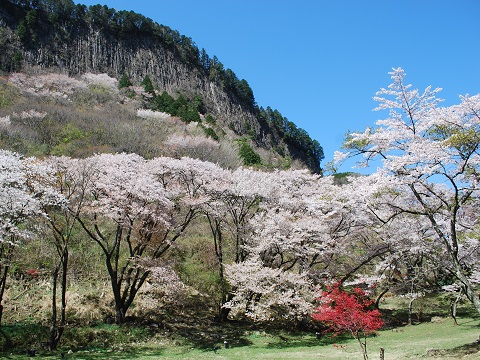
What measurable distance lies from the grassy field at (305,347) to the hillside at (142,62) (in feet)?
98.0

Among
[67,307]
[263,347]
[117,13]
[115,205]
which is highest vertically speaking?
[117,13]

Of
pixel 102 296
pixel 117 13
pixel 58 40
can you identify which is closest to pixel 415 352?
pixel 102 296

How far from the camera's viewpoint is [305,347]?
14.7 meters

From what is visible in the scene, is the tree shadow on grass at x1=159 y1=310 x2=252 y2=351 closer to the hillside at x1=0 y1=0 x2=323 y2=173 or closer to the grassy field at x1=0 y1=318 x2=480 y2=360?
the grassy field at x1=0 y1=318 x2=480 y2=360

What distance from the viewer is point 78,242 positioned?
65.3 feet

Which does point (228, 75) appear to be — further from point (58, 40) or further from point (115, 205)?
point (115, 205)

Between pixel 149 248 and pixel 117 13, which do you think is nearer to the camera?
pixel 149 248

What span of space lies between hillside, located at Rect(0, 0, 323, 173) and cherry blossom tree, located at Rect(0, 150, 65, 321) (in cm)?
3392

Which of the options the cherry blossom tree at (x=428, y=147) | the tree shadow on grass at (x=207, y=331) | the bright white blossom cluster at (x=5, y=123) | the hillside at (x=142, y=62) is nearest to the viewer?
the cherry blossom tree at (x=428, y=147)

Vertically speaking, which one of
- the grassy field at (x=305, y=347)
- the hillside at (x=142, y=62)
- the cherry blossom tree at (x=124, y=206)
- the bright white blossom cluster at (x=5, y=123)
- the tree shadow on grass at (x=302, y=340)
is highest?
the hillside at (x=142, y=62)

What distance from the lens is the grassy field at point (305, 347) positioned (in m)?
11.5

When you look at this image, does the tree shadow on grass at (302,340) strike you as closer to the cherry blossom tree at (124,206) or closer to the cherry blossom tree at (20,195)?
the cherry blossom tree at (124,206)

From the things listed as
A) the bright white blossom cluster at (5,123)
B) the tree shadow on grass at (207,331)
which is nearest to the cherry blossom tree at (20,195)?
the tree shadow on grass at (207,331)

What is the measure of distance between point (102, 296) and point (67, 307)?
1.72 meters
